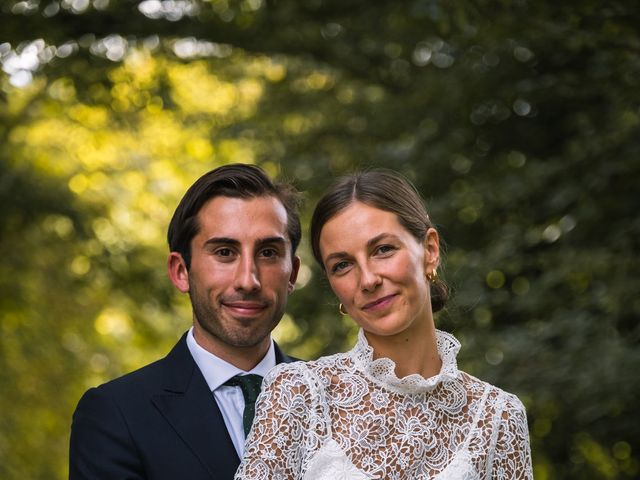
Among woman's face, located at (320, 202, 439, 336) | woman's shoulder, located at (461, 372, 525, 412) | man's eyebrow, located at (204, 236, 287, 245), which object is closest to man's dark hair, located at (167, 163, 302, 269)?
man's eyebrow, located at (204, 236, 287, 245)

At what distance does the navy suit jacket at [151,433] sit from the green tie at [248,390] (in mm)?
73

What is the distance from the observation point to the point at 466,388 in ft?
11.0

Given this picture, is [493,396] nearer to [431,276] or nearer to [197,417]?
[431,276]

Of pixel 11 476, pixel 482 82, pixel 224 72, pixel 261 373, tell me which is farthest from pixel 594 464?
pixel 11 476

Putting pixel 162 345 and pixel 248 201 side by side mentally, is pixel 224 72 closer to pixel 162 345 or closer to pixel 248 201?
pixel 162 345

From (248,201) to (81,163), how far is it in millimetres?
8636

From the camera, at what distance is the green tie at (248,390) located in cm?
344

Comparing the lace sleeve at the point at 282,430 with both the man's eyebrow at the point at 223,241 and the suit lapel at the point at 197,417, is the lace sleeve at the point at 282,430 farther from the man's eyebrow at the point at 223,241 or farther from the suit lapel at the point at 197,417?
the man's eyebrow at the point at 223,241

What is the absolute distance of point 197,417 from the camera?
343cm

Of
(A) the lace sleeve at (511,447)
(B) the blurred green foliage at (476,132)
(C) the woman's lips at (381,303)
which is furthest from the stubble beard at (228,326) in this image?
(B) the blurred green foliage at (476,132)

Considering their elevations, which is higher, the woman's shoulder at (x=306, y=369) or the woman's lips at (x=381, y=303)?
the woman's lips at (x=381, y=303)

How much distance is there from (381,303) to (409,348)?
0.68 ft

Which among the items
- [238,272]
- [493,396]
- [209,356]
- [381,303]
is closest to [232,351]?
[209,356]

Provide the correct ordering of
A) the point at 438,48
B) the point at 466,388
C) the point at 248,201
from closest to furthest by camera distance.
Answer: the point at 466,388, the point at 248,201, the point at 438,48
